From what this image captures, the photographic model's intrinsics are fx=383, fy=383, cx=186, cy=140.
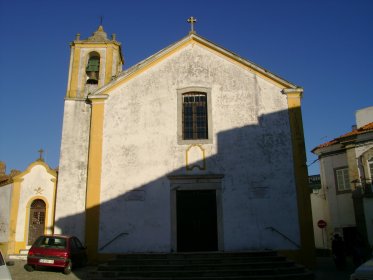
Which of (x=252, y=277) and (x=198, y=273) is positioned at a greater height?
(x=198, y=273)

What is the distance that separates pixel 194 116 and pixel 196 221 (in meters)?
3.96

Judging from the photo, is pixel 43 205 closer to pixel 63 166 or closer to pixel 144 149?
pixel 63 166

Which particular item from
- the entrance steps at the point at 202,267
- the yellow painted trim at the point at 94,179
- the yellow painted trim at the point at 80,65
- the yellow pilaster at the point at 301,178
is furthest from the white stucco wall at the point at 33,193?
the yellow pilaster at the point at 301,178

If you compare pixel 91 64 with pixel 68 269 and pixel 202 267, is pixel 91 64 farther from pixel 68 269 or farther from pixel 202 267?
pixel 202 267

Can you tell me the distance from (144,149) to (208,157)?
2390mm

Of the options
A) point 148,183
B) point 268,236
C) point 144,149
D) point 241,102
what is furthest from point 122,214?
point 241,102

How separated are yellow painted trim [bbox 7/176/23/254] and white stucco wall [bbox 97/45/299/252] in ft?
14.6

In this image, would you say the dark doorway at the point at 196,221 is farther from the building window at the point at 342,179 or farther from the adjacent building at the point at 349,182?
the building window at the point at 342,179

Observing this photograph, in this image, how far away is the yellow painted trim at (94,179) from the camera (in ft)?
44.0

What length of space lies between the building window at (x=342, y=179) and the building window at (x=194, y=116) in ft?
37.3

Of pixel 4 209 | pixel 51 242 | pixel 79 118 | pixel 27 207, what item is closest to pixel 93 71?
pixel 79 118

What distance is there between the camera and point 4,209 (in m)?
16.4

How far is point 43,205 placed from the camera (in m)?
15.7

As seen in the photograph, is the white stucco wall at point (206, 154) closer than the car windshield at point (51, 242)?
No
